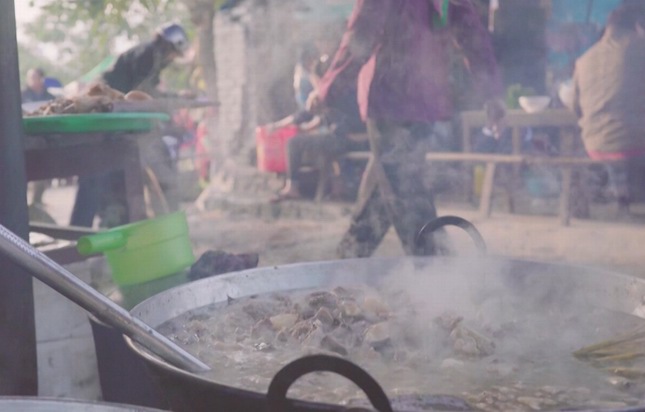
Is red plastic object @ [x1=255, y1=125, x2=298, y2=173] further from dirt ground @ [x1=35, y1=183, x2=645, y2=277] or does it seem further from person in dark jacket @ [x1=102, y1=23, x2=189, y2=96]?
person in dark jacket @ [x1=102, y1=23, x2=189, y2=96]

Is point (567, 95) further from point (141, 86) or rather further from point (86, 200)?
point (86, 200)

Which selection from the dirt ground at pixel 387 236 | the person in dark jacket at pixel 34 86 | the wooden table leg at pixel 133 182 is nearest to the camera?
the wooden table leg at pixel 133 182

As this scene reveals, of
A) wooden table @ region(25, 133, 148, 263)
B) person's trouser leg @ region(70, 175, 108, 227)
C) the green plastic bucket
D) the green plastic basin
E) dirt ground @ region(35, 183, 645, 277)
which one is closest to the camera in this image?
the green plastic bucket

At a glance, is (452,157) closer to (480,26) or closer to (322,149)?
(322,149)

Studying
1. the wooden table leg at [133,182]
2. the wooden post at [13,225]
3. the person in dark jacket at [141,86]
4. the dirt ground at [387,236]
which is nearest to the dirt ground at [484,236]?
the dirt ground at [387,236]

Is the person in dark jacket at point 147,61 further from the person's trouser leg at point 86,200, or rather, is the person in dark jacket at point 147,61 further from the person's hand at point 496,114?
the person's hand at point 496,114

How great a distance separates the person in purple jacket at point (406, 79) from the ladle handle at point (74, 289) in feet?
9.17

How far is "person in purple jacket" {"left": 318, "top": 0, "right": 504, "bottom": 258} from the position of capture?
166 inches

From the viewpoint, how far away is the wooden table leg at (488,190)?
760cm

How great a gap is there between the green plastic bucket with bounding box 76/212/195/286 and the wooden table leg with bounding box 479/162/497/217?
5393 mm

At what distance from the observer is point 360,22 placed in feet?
14.3

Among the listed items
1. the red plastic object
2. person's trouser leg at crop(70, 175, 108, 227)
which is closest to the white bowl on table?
the red plastic object

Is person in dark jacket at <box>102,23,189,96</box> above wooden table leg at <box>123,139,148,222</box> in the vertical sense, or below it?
above

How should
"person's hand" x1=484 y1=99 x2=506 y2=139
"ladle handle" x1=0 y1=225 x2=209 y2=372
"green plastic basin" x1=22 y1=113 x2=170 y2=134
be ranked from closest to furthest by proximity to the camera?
"ladle handle" x1=0 y1=225 x2=209 y2=372, "green plastic basin" x1=22 y1=113 x2=170 y2=134, "person's hand" x1=484 y1=99 x2=506 y2=139
